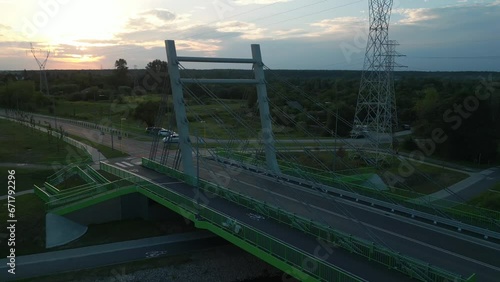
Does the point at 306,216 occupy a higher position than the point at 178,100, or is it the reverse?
the point at 178,100

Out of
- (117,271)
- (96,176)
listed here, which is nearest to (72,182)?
(96,176)

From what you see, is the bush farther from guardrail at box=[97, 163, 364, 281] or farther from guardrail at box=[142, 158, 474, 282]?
guardrail at box=[142, 158, 474, 282]

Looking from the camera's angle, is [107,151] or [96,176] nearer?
[96,176]

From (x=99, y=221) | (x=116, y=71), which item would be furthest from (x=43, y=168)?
(x=116, y=71)

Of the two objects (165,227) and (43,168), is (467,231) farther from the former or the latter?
(43,168)

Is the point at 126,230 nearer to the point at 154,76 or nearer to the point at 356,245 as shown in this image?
the point at 356,245

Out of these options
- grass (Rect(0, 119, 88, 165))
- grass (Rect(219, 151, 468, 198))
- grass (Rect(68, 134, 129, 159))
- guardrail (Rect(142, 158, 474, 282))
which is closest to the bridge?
guardrail (Rect(142, 158, 474, 282))

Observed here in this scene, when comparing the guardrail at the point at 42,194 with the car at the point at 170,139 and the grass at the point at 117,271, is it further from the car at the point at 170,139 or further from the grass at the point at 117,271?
the car at the point at 170,139
